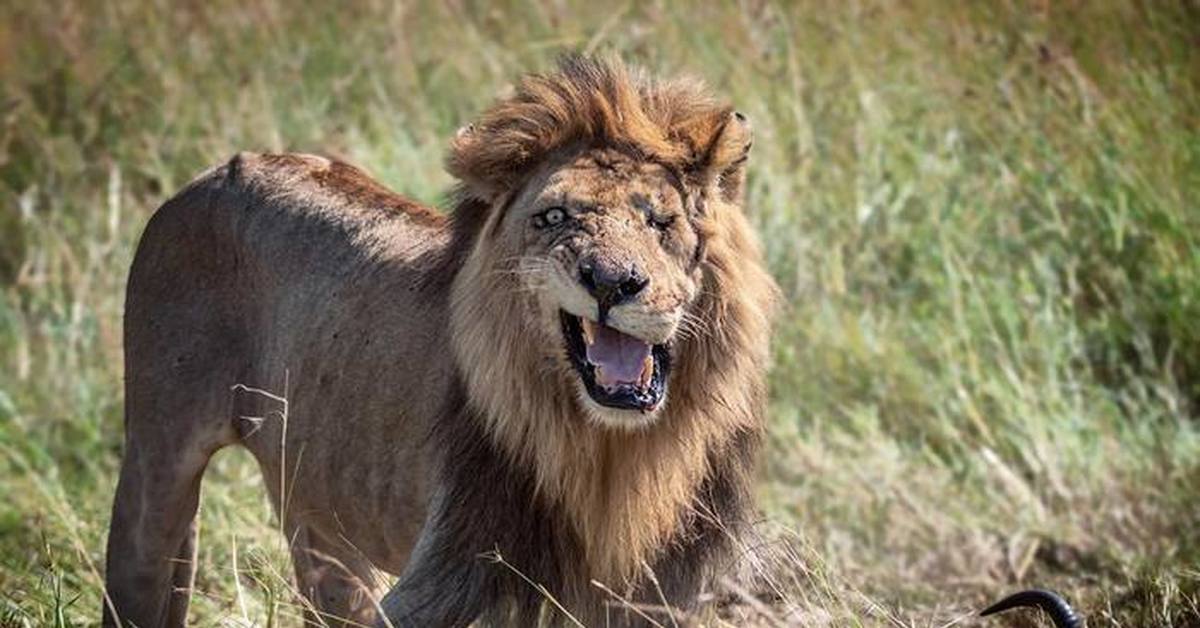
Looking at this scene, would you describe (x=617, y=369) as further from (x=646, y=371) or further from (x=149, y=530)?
(x=149, y=530)

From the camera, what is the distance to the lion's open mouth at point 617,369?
4160 millimetres

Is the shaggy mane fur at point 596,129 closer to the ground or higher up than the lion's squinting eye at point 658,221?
higher up

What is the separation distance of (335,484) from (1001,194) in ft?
12.4

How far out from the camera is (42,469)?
7.70 meters

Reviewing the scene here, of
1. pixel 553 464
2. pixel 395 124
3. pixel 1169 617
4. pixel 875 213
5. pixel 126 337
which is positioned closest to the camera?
pixel 553 464

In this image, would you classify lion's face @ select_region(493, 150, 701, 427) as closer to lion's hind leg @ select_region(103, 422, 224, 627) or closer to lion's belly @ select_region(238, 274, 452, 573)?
lion's belly @ select_region(238, 274, 452, 573)

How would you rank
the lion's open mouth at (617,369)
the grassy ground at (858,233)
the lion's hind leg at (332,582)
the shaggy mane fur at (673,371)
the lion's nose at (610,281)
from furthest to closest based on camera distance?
the grassy ground at (858,233)
the lion's hind leg at (332,582)
the shaggy mane fur at (673,371)
the lion's open mouth at (617,369)
the lion's nose at (610,281)

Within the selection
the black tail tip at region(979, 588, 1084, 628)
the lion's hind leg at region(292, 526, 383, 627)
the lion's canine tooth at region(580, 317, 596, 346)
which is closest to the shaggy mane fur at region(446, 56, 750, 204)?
the lion's canine tooth at region(580, 317, 596, 346)

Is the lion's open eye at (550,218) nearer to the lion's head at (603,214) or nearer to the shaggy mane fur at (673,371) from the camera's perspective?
the lion's head at (603,214)

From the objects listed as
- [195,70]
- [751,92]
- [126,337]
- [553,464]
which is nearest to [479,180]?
[553,464]

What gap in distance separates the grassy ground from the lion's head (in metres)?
1.38

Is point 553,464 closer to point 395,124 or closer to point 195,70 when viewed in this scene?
point 395,124

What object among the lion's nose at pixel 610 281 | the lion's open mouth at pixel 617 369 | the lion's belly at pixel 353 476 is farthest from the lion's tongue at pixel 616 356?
the lion's belly at pixel 353 476

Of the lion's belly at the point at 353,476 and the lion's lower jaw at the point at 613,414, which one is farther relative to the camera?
the lion's belly at the point at 353,476
